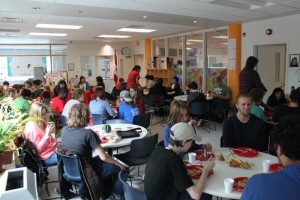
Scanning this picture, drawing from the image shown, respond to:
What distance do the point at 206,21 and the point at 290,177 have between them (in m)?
6.18

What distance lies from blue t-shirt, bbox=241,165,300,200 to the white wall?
18.3 ft

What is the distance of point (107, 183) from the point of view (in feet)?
9.14

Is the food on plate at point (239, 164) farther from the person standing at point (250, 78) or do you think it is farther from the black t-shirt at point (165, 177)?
the person standing at point (250, 78)

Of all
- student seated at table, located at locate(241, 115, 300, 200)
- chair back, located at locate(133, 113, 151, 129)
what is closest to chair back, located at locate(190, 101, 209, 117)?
chair back, located at locate(133, 113, 151, 129)

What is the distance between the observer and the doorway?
7082 millimetres

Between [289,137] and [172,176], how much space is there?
2.85ft

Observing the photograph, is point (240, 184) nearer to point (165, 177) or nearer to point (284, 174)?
point (165, 177)

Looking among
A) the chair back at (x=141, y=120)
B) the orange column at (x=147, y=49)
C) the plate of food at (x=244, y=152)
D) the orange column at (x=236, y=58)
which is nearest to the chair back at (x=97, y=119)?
the chair back at (x=141, y=120)

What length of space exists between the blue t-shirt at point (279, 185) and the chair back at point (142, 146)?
2.03 metres

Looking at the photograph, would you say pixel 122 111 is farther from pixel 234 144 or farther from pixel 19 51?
pixel 19 51

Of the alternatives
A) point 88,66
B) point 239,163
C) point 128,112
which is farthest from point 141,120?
point 88,66

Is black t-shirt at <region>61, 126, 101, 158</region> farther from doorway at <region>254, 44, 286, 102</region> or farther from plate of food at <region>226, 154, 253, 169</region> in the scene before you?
doorway at <region>254, 44, 286, 102</region>

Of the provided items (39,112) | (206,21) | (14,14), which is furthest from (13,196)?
(206,21)

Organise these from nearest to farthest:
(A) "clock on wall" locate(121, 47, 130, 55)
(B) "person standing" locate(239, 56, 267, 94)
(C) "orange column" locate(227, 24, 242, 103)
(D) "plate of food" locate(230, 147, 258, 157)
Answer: (D) "plate of food" locate(230, 147, 258, 157), (B) "person standing" locate(239, 56, 267, 94), (C) "orange column" locate(227, 24, 242, 103), (A) "clock on wall" locate(121, 47, 130, 55)
